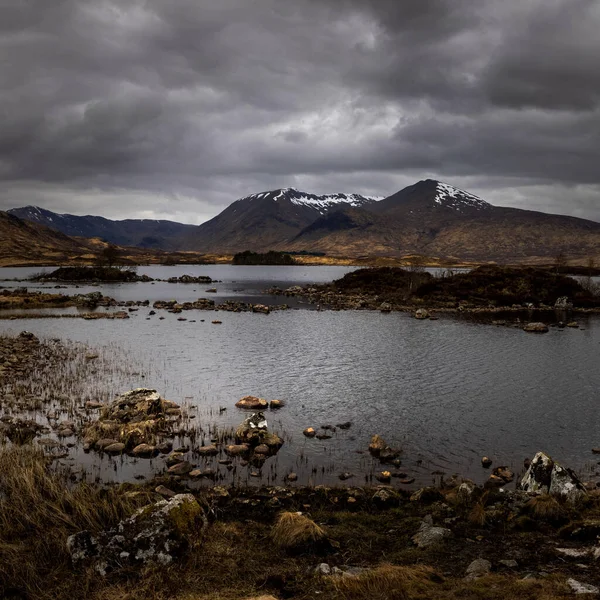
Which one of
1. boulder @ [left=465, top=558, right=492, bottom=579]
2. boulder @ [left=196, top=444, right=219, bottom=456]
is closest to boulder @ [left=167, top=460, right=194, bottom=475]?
boulder @ [left=196, top=444, right=219, bottom=456]

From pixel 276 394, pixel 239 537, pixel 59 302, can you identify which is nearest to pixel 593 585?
pixel 239 537

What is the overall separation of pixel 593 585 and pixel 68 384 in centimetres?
3455

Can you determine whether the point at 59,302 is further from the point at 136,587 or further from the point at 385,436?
the point at 136,587

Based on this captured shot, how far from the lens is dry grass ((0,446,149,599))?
10789 millimetres

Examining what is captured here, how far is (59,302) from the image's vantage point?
3652 inches

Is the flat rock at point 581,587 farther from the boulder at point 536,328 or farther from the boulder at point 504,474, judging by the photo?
the boulder at point 536,328

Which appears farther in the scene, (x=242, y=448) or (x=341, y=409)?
(x=341, y=409)

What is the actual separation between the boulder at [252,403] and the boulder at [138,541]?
1752cm

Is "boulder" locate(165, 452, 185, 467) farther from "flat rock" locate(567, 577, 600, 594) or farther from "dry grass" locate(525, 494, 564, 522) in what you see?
"flat rock" locate(567, 577, 600, 594)

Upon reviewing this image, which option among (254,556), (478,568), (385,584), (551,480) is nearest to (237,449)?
(254,556)

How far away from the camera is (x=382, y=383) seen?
38000 millimetres

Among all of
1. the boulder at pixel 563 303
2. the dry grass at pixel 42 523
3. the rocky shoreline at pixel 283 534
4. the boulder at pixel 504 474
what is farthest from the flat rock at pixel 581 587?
the boulder at pixel 563 303

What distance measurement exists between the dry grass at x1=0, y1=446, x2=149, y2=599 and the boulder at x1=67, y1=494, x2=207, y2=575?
485mm

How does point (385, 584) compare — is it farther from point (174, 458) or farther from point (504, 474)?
point (174, 458)
